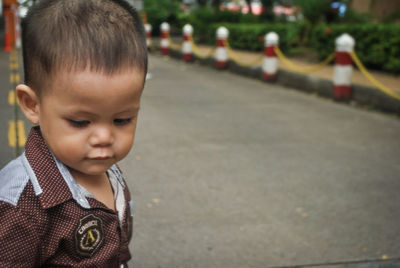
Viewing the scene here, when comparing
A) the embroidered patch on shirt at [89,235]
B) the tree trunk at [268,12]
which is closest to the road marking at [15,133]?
the embroidered patch on shirt at [89,235]

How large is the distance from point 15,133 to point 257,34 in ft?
38.1

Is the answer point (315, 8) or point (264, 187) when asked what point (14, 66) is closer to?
point (315, 8)

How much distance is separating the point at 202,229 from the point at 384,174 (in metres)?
2.15

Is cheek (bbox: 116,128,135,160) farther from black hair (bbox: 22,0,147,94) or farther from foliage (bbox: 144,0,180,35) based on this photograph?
foliage (bbox: 144,0,180,35)

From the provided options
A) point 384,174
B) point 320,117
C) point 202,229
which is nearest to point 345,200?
point 384,174

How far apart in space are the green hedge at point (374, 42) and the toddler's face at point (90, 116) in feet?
30.4

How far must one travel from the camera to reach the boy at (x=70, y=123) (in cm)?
147

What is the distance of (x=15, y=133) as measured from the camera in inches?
215

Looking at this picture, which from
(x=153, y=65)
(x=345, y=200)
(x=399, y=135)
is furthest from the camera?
(x=153, y=65)

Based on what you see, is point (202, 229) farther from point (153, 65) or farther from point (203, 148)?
point (153, 65)

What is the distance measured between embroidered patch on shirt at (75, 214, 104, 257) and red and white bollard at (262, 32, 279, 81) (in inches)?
376

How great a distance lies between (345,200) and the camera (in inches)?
159

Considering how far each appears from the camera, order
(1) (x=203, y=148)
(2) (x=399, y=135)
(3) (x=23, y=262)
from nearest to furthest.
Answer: (3) (x=23, y=262) → (1) (x=203, y=148) → (2) (x=399, y=135)

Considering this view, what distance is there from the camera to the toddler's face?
1.47 meters
